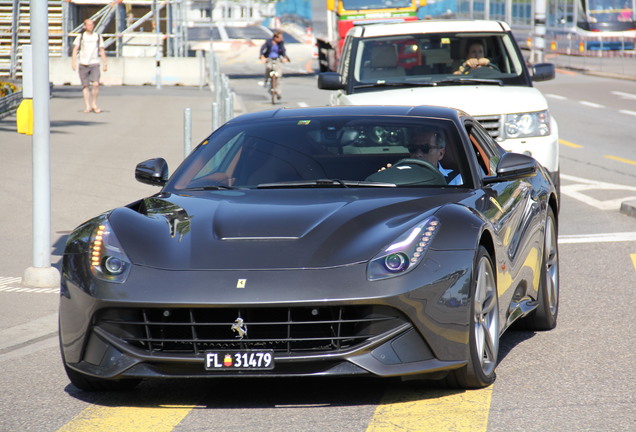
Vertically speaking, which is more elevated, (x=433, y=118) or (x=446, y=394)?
(x=433, y=118)

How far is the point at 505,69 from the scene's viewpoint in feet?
44.4

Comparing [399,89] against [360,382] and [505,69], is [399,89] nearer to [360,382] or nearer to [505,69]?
[505,69]

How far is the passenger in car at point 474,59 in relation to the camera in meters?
13.4

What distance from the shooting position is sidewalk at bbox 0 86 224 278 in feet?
39.7

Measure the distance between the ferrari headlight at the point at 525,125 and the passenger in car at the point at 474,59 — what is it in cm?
144

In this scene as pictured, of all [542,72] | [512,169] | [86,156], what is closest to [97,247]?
[512,169]

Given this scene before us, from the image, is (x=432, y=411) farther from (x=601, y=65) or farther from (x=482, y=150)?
(x=601, y=65)

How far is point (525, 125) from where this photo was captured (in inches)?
474

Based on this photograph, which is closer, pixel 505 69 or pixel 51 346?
pixel 51 346

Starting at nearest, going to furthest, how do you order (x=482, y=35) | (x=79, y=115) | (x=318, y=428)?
1. (x=318, y=428)
2. (x=482, y=35)
3. (x=79, y=115)

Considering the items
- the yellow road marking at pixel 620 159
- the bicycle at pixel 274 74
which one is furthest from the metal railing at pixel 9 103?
the yellow road marking at pixel 620 159

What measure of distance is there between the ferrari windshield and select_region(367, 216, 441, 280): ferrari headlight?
0.98 metres

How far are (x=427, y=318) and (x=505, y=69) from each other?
341 inches

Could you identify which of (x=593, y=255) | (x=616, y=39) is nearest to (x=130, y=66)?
(x=616, y=39)
